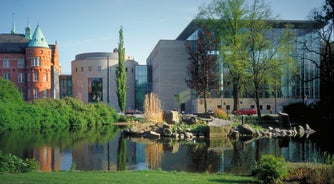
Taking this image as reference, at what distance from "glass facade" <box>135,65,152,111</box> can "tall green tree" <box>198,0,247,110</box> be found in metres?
26.7

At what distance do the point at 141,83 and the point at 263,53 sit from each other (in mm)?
34181

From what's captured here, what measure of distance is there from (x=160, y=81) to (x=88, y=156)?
133 ft

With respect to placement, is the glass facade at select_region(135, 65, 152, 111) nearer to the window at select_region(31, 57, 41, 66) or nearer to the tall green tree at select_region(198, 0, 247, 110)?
the window at select_region(31, 57, 41, 66)

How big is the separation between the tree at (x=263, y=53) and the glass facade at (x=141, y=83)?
32412 mm

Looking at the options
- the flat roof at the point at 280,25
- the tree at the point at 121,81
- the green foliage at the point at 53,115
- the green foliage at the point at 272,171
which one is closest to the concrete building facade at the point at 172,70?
the flat roof at the point at 280,25

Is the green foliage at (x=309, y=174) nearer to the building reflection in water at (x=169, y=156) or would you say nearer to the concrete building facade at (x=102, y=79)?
the building reflection in water at (x=169, y=156)

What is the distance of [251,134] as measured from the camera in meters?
25.4

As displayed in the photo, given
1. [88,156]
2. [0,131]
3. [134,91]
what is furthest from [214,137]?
[134,91]

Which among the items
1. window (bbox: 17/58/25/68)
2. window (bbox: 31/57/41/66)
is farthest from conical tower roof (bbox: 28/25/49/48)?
window (bbox: 17/58/25/68)

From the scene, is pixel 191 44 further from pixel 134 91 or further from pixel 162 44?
pixel 134 91

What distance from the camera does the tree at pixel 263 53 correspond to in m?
34.7

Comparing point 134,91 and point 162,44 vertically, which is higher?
point 162,44

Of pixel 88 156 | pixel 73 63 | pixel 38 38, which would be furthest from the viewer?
pixel 73 63

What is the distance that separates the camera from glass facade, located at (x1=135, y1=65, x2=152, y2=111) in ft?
219
